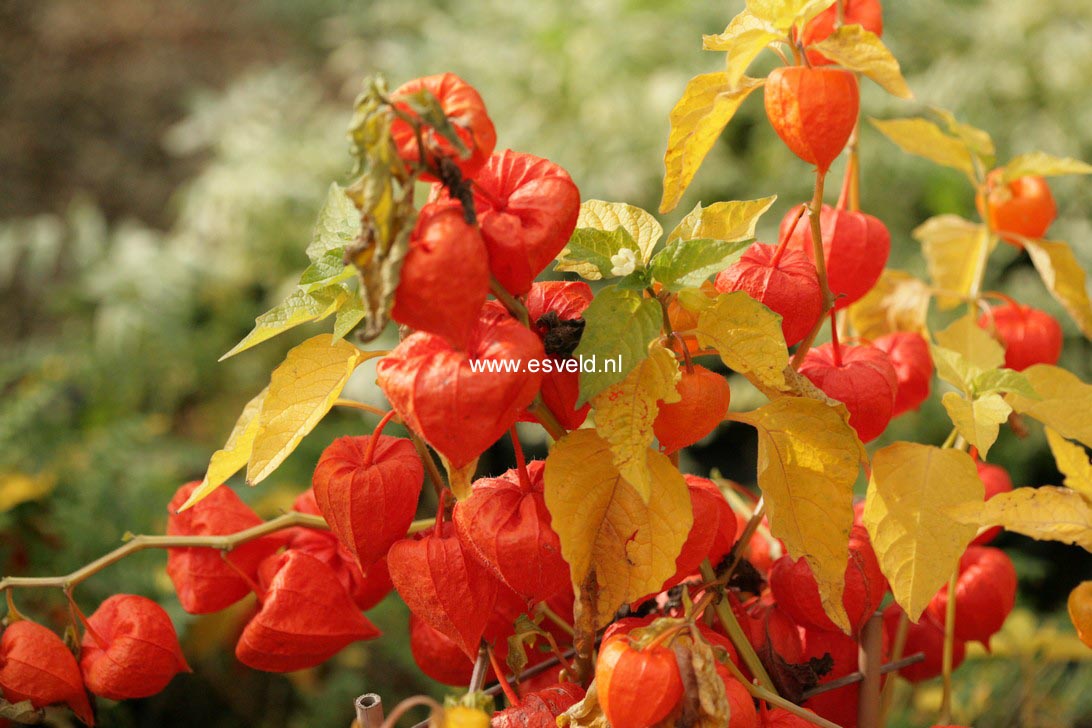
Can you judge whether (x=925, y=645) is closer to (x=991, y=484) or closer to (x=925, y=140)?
(x=991, y=484)

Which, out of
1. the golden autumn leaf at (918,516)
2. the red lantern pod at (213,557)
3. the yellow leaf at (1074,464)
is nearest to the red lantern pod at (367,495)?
the red lantern pod at (213,557)

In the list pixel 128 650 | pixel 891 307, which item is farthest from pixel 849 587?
pixel 128 650

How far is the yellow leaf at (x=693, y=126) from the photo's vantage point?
1.52 ft

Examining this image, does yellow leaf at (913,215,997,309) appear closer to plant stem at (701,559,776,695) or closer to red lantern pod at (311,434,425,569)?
plant stem at (701,559,776,695)

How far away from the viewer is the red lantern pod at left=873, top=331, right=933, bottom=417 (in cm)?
58

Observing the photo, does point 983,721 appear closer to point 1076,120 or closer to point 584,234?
point 584,234

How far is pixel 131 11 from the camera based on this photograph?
3.02 m

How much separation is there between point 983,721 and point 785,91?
Result: 0.90 metres

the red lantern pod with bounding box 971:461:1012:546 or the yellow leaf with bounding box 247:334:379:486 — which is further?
the red lantern pod with bounding box 971:461:1012:546

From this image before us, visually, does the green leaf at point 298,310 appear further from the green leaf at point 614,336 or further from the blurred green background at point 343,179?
the blurred green background at point 343,179

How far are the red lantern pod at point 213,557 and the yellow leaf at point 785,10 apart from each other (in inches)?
14.8

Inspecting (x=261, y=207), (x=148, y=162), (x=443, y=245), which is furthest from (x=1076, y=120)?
(x=148, y=162)

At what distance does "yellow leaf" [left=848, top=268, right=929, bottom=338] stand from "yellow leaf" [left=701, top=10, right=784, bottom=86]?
275mm

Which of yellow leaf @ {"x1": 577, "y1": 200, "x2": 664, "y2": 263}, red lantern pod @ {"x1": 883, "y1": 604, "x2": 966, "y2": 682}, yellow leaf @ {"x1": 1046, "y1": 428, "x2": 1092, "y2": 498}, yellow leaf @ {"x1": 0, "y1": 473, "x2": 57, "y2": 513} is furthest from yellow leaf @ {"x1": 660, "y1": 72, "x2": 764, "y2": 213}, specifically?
yellow leaf @ {"x1": 0, "y1": 473, "x2": 57, "y2": 513}
